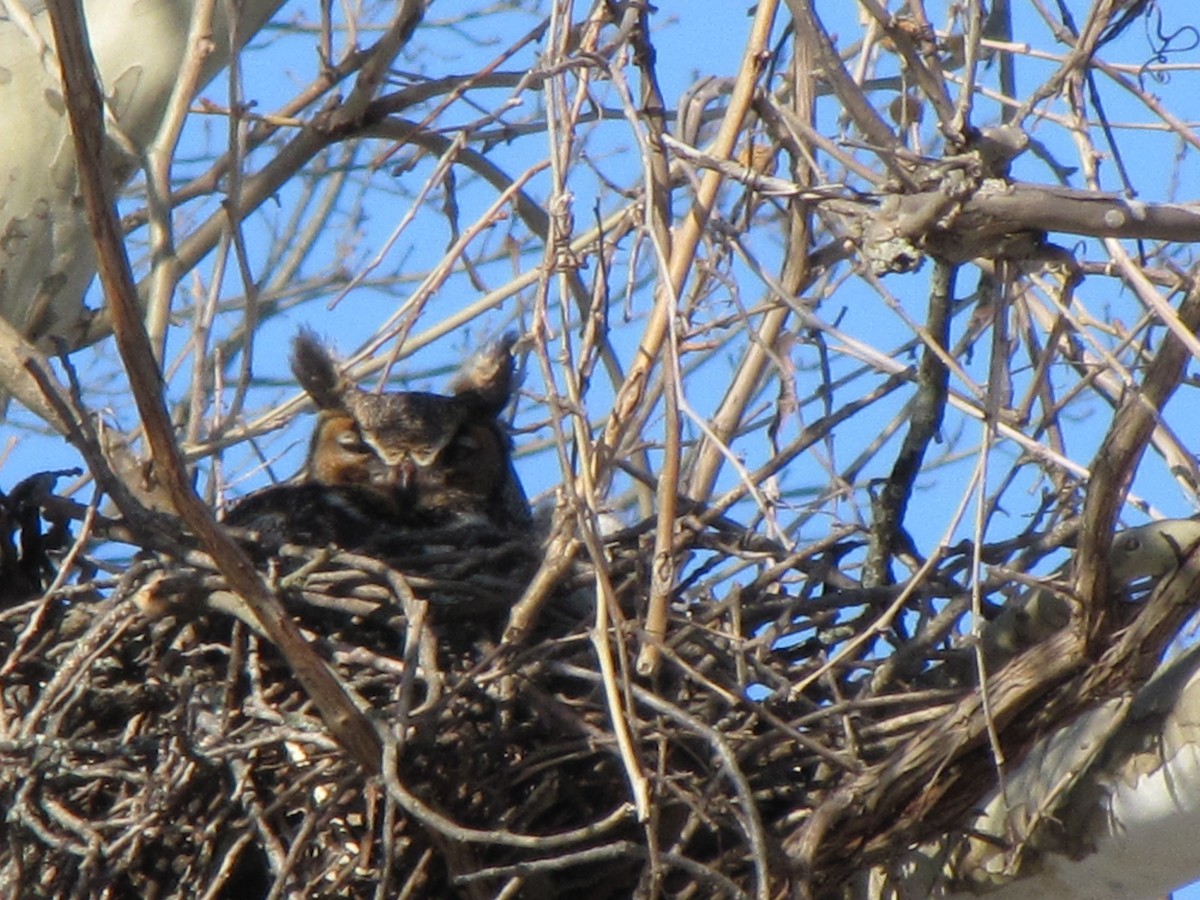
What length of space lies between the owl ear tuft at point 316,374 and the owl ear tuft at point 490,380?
240mm

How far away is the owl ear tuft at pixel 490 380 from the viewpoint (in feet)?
12.1

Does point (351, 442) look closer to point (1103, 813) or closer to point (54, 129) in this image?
point (54, 129)

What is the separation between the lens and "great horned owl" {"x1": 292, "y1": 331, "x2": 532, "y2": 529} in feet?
11.1

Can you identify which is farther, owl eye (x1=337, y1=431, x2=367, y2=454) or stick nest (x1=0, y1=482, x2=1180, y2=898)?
owl eye (x1=337, y1=431, x2=367, y2=454)

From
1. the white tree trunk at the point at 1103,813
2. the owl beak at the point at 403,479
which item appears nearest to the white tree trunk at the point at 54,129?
the owl beak at the point at 403,479

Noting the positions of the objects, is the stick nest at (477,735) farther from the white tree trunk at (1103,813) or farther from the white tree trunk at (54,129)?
the white tree trunk at (54,129)

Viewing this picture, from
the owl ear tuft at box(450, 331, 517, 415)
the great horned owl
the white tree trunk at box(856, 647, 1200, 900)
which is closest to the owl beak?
the great horned owl

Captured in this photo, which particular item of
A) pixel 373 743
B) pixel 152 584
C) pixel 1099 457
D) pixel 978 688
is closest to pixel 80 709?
pixel 152 584

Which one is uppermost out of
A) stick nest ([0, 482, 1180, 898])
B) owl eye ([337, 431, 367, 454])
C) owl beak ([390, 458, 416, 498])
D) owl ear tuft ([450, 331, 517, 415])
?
owl ear tuft ([450, 331, 517, 415])

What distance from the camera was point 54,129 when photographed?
103 inches

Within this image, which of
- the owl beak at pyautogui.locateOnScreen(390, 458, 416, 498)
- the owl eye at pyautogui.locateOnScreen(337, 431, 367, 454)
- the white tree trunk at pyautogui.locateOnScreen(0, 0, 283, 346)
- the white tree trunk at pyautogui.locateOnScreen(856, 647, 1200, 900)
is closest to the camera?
the white tree trunk at pyautogui.locateOnScreen(856, 647, 1200, 900)

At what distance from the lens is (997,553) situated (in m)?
2.47

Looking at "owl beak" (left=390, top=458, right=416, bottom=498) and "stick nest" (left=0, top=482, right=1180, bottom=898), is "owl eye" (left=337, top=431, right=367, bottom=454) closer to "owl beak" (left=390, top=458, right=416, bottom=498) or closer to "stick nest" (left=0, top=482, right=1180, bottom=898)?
"owl beak" (left=390, top=458, right=416, bottom=498)

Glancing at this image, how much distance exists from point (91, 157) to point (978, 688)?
1192 millimetres
